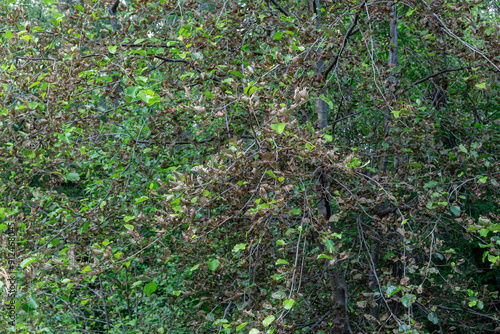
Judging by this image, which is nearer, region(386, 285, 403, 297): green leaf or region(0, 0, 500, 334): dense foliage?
region(0, 0, 500, 334): dense foliage

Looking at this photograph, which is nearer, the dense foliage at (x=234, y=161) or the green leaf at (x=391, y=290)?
the dense foliage at (x=234, y=161)

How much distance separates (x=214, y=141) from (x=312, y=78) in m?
0.74

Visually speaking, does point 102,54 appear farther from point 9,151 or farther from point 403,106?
point 403,106

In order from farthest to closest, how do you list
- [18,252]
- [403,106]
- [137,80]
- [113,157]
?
[113,157] → [18,252] → [137,80] → [403,106]

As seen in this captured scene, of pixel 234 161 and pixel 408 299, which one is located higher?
pixel 234 161

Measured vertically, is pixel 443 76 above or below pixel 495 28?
below

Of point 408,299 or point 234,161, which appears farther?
point 408,299

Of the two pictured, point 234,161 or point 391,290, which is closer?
point 234,161

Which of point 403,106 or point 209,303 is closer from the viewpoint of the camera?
point 403,106

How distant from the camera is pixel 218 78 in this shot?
9.23ft

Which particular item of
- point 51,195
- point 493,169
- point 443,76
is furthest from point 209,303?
point 443,76

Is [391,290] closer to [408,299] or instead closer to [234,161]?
[408,299]

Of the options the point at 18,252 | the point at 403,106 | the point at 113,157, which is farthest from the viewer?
the point at 113,157

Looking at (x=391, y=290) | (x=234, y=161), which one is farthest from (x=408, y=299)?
(x=234, y=161)
